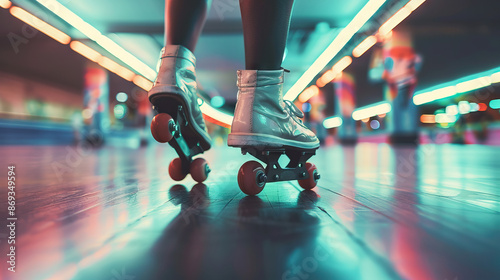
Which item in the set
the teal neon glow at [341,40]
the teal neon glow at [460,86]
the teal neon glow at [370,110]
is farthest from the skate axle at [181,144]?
the teal neon glow at [370,110]

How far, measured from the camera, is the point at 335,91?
13469 millimetres

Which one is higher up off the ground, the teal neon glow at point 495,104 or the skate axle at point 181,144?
the teal neon glow at point 495,104

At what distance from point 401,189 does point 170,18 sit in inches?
38.6

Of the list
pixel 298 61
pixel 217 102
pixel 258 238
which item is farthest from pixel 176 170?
pixel 217 102

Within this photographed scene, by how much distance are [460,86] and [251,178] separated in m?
16.3

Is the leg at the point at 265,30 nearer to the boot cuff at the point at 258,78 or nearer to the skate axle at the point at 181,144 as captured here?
the boot cuff at the point at 258,78

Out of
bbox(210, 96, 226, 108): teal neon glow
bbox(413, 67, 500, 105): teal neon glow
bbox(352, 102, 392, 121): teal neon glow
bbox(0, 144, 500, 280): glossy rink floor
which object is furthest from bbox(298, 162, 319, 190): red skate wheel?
bbox(352, 102, 392, 121): teal neon glow

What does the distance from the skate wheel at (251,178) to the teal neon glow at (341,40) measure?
4.84 metres

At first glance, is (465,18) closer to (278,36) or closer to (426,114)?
(278,36)

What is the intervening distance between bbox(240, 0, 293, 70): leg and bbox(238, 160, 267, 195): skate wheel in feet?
0.95

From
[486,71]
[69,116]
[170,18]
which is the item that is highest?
[486,71]

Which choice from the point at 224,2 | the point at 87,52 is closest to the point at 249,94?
the point at 224,2

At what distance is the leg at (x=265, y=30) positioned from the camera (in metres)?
0.77

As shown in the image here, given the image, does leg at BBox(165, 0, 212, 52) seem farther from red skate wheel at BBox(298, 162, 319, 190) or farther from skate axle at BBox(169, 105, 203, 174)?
red skate wheel at BBox(298, 162, 319, 190)
